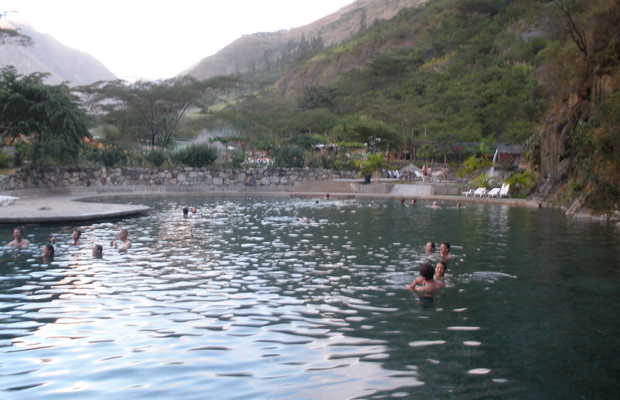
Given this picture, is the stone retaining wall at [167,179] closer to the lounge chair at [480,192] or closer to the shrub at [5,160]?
the shrub at [5,160]

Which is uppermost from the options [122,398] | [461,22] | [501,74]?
[461,22]

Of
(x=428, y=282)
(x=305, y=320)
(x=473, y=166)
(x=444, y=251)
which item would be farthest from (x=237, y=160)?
(x=305, y=320)

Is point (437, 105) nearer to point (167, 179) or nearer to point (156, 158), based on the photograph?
point (156, 158)

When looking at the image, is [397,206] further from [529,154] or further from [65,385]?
[65,385]

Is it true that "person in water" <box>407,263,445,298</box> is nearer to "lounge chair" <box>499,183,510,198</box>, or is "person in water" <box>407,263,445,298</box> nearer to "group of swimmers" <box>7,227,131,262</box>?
"group of swimmers" <box>7,227,131,262</box>

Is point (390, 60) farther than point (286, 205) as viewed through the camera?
Yes

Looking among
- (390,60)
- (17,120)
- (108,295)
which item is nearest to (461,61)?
(390,60)

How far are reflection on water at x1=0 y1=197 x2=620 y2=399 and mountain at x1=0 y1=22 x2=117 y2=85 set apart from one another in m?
136

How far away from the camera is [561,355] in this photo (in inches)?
277

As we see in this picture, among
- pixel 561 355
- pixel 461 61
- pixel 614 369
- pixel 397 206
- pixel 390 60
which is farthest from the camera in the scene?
pixel 390 60

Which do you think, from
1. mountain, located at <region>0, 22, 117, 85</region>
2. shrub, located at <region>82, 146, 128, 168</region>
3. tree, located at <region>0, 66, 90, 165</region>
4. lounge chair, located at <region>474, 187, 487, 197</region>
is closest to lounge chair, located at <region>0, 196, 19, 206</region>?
tree, located at <region>0, 66, 90, 165</region>

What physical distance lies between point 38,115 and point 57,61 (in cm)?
14337

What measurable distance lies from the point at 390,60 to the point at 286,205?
59.7m

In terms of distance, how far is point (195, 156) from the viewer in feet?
136
